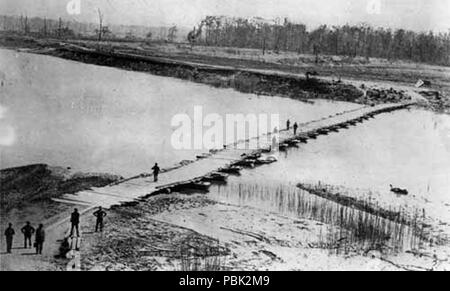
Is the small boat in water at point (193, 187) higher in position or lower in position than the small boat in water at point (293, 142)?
lower

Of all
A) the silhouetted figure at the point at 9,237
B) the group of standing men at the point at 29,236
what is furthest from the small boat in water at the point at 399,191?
the silhouetted figure at the point at 9,237

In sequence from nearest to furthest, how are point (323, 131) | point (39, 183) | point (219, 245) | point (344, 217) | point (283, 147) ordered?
point (219, 245), point (344, 217), point (39, 183), point (283, 147), point (323, 131)

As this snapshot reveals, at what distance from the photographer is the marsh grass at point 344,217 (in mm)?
12258

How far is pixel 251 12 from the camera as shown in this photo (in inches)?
731

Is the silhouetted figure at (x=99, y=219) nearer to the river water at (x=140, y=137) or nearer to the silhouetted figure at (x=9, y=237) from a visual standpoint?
the silhouetted figure at (x=9, y=237)

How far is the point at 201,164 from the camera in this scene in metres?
17.2

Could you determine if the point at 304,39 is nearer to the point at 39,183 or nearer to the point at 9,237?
the point at 39,183

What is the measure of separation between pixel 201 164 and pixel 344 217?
5.64m

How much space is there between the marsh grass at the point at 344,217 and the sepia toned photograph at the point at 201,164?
6 cm

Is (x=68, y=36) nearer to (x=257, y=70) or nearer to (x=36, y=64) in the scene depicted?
(x=36, y=64)

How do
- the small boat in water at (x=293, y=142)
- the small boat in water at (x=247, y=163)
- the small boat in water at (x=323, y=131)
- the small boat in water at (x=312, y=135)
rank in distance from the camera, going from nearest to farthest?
the small boat in water at (x=247, y=163)
the small boat in water at (x=293, y=142)
the small boat in water at (x=312, y=135)
the small boat in water at (x=323, y=131)

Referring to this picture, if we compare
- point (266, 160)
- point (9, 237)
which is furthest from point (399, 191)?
point (9, 237)

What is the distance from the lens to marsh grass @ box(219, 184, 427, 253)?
12.3m

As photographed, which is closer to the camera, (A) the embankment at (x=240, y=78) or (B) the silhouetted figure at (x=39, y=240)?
(B) the silhouetted figure at (x=39, y=240)
